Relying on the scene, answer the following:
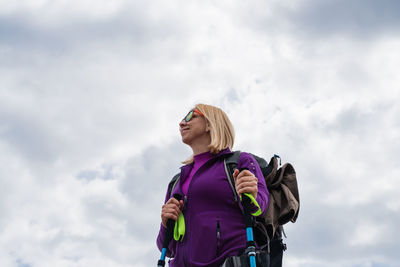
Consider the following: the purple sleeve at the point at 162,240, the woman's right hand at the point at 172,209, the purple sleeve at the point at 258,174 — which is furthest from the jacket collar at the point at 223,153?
the purple sleeve at the point at 162,240

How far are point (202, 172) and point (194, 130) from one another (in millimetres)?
712

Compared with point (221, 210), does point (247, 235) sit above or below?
below

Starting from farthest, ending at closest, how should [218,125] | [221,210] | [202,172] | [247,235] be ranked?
1. [218,125]
2. [202,172]
3. [221,210]
4. [247,235]

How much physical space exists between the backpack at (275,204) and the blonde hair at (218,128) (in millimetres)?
244

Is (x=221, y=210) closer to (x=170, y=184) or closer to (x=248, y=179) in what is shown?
(x=248, y=179)

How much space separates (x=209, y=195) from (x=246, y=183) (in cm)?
58

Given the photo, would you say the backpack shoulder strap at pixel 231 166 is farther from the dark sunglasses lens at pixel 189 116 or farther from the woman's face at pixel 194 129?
the dark sunglasses lens at pixel 189 116

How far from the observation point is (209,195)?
19.3 feet

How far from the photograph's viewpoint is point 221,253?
217 inches

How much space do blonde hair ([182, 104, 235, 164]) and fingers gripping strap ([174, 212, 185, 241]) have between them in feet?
3.22

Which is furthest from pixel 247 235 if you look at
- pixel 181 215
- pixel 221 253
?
pixel 181 215

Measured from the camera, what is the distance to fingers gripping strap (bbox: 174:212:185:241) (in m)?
5.95

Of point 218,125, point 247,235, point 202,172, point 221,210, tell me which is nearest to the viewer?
point 247,235

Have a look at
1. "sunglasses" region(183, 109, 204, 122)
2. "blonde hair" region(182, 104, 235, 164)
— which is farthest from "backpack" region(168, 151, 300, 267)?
"sunglasses" region(183, 109, 204, 122)
